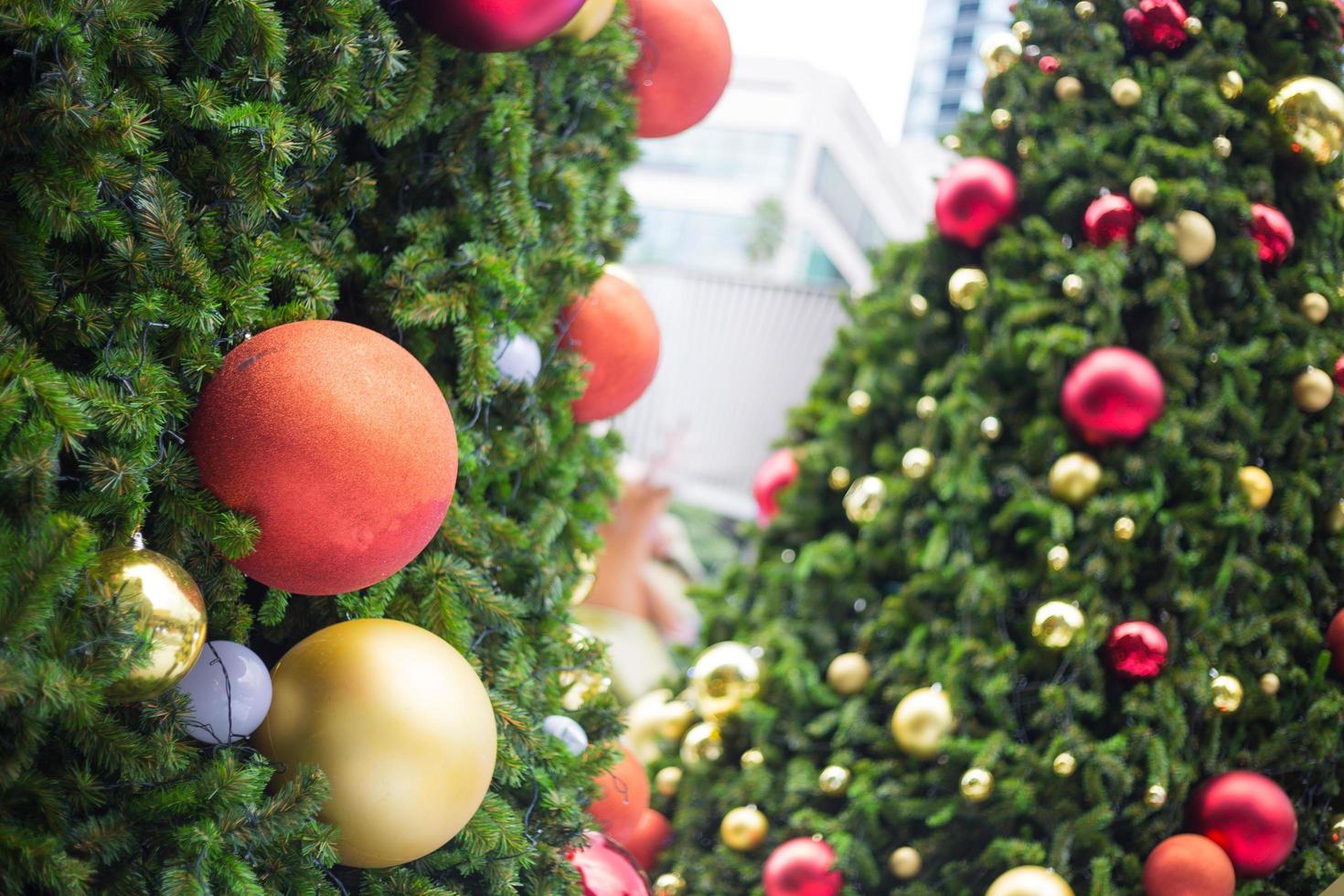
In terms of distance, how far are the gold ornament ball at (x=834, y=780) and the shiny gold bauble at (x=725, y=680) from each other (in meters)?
0.19

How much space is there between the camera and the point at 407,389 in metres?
0.85

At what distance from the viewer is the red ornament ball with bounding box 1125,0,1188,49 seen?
1.63m

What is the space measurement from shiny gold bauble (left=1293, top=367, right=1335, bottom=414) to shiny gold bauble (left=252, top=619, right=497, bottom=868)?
1.29 metres

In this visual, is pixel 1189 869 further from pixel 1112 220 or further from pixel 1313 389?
pixel 1112 220

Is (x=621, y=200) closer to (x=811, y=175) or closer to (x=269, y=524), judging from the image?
(x=269, y=524)

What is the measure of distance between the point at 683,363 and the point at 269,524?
242 cm

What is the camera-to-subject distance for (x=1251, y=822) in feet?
4.48

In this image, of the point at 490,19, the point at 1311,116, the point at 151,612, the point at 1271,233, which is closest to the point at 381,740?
the point at 151,612

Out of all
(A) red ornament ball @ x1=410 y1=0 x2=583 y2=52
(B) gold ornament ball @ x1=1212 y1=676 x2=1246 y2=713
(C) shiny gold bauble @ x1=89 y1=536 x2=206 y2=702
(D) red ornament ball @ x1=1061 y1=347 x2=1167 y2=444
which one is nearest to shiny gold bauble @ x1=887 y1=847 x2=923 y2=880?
(B) gold ornament ball @ x1=1212 y1=676 x2=1246 y2=713

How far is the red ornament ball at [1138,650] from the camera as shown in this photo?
144 centimetres

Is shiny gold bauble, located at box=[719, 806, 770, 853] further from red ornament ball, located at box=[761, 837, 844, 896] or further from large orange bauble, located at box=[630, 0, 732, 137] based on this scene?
large orange bauble, located at box=[630, 0, 732, 137]

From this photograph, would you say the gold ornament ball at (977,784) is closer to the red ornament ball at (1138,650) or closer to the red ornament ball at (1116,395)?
the red ornament ball at (1138,650)

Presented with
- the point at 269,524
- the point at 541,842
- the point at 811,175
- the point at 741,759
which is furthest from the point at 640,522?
the point at 811,175

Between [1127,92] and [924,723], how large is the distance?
3.36 feet
